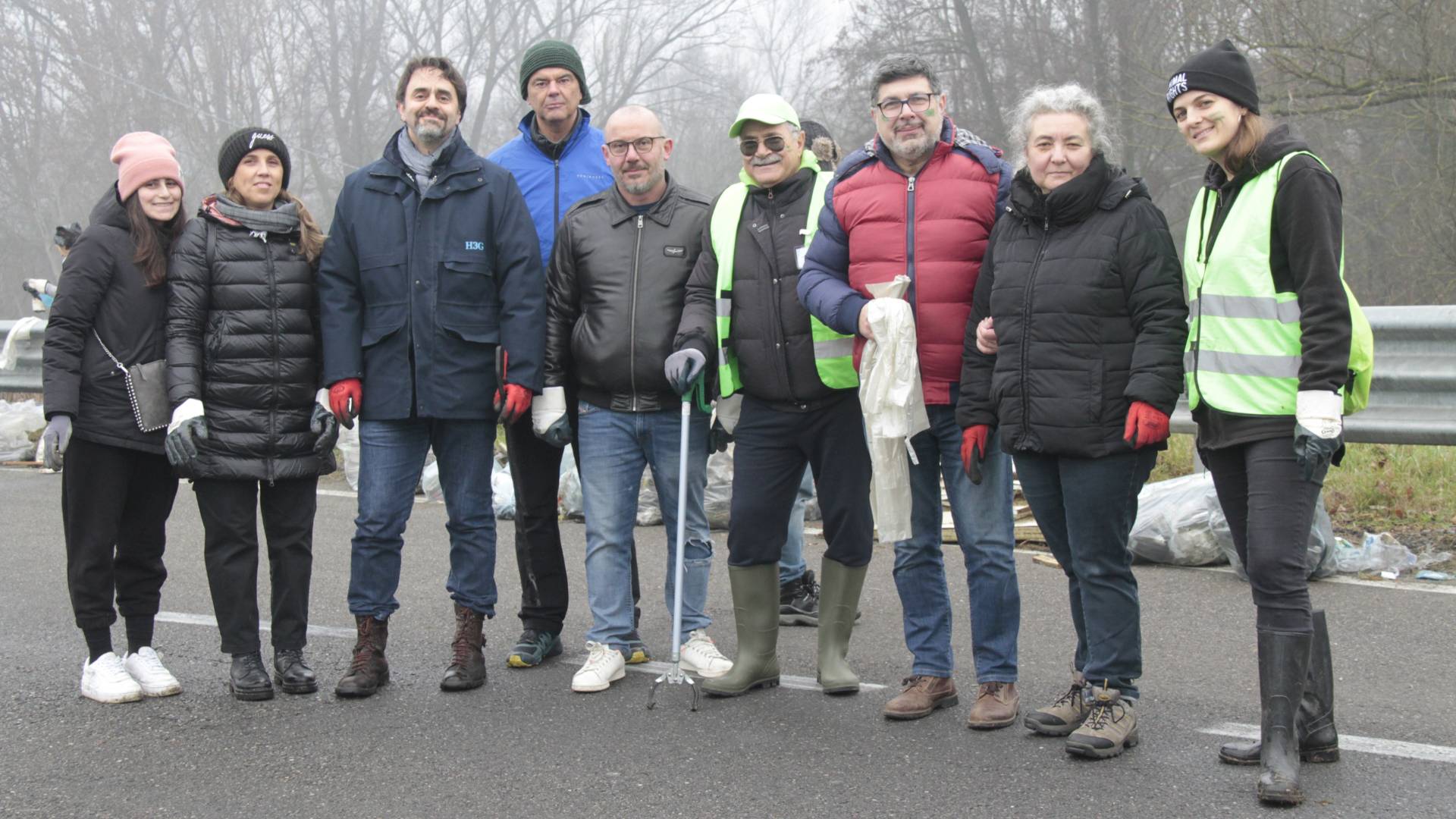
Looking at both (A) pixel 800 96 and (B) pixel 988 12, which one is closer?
(B) pixel 988 12

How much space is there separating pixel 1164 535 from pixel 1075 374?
2785 mm

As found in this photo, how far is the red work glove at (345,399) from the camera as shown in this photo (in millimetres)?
5090

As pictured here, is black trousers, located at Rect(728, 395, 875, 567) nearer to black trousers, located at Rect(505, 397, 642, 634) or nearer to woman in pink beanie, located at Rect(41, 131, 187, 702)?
black trousers, located at Rect(505, 397, 642, 634)

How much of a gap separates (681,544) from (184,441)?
1.73 metres

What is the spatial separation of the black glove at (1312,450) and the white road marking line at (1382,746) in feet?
3.09

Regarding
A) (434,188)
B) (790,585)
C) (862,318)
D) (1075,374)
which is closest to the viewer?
(1075,374)

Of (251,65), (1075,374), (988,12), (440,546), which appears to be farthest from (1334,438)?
(251,65)

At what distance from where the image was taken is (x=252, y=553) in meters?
5.18

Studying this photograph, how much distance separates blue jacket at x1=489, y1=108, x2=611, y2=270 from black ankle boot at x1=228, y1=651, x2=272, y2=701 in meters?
1.83

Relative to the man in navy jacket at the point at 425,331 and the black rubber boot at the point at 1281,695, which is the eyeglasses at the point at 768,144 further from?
the black rubber boot at the point at 1281,695

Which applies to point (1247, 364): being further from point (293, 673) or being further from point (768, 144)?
point (293, 673)

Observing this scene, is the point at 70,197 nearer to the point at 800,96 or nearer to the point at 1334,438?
the point at 800,96

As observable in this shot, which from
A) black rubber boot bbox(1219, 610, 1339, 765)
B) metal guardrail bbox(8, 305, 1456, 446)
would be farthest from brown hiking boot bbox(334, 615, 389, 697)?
metal guardrail bbox(8, 305, 1456, 446)

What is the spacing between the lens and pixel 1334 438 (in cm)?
370
